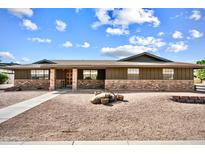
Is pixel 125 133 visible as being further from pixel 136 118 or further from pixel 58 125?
pixel 58 125

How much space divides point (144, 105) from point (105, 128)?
399 cm

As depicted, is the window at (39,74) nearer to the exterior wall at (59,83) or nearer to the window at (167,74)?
the exterior wall at (59,83)

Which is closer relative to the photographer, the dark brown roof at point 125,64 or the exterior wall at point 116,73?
the dark brown roof at point 125,64

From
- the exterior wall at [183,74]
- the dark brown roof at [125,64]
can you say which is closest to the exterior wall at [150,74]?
the dark brown roof at [125,64]

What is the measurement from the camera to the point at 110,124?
253 inches

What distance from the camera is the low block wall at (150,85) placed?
1824 centimetres

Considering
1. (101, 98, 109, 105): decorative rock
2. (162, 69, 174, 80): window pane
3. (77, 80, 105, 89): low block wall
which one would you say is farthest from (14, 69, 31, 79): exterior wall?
(162, 69, 174, 80): window pane

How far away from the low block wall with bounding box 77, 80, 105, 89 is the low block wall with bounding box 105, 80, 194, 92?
210 centimetres

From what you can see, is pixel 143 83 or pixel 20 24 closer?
pixel 143 83

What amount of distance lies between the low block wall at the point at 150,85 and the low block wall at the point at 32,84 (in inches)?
274

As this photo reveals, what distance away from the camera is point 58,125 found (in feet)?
20.8
